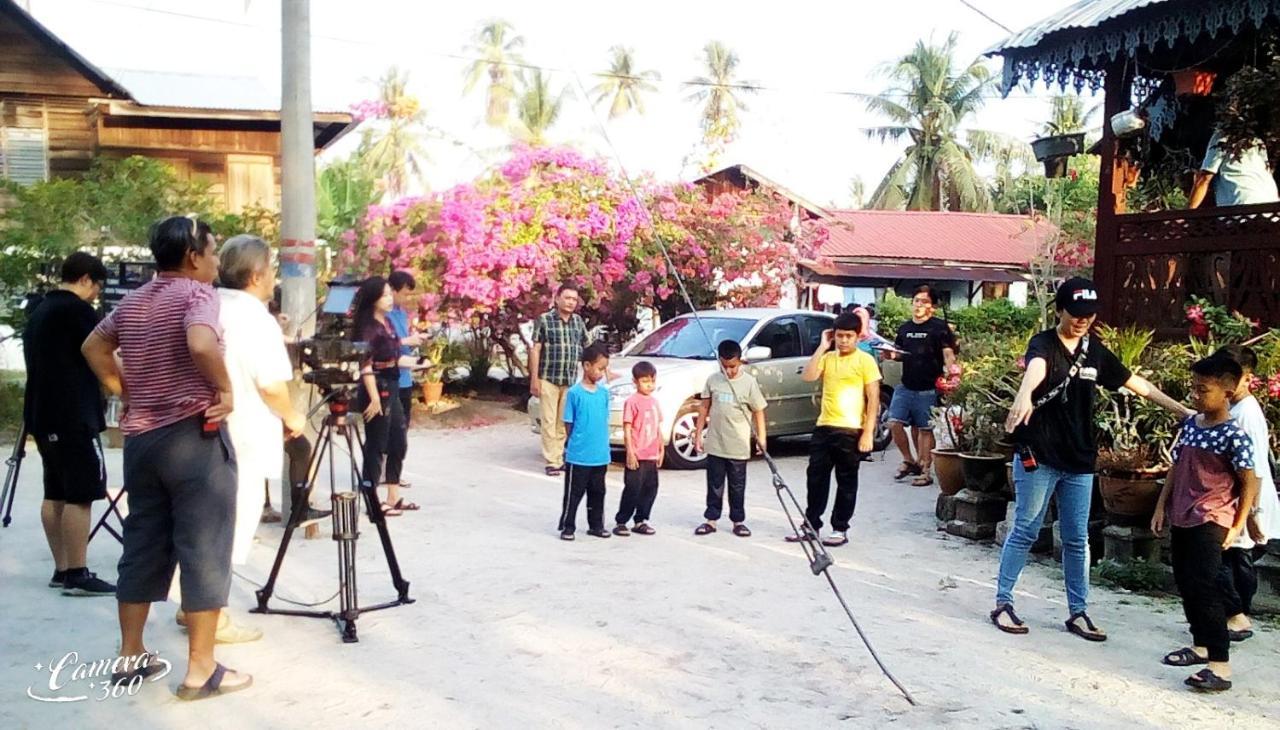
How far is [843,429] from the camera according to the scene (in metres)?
7.18

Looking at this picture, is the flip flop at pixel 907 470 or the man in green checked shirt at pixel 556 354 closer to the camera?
the man in green checked shirt at pixel 556 354

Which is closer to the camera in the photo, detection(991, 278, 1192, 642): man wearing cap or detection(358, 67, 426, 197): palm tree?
detection(991, 278, 1192, 642): man wearing cap

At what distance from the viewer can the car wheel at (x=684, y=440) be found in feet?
33.3

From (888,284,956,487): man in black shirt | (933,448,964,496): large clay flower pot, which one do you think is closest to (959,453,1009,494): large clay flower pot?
(933,448,964,496): large clay flower pot

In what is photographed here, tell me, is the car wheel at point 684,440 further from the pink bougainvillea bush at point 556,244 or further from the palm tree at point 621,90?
the palm tree at point 621,90

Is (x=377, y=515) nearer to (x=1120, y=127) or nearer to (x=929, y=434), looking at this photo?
(x=929, y=434)

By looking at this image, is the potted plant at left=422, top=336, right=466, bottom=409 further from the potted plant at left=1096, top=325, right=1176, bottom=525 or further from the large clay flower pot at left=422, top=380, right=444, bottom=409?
the potted plant at left=1096, top=325, right=1176, bottom=525

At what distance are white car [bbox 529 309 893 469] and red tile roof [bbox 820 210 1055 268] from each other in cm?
1659

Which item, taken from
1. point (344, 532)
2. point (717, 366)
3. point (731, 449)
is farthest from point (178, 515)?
point (717, 366)

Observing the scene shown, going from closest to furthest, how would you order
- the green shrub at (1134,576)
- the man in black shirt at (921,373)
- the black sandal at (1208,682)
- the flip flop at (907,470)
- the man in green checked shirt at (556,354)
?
the black sandal at (1208,682) → the green shrub at (1134,576) → the man in black shirt at (921,373) → the man in green checked shirt at (556,354) → the flip flop at (907,470)

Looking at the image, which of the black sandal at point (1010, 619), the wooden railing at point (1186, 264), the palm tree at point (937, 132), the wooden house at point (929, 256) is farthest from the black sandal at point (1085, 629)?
the palm tree at point (937, 132)

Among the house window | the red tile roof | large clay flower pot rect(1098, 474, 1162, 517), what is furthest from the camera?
the red tile roof

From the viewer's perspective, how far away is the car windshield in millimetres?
10781

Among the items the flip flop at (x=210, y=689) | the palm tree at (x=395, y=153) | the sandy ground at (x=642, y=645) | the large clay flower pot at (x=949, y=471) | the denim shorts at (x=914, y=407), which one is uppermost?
the palm tree at (x=395, y=153)
